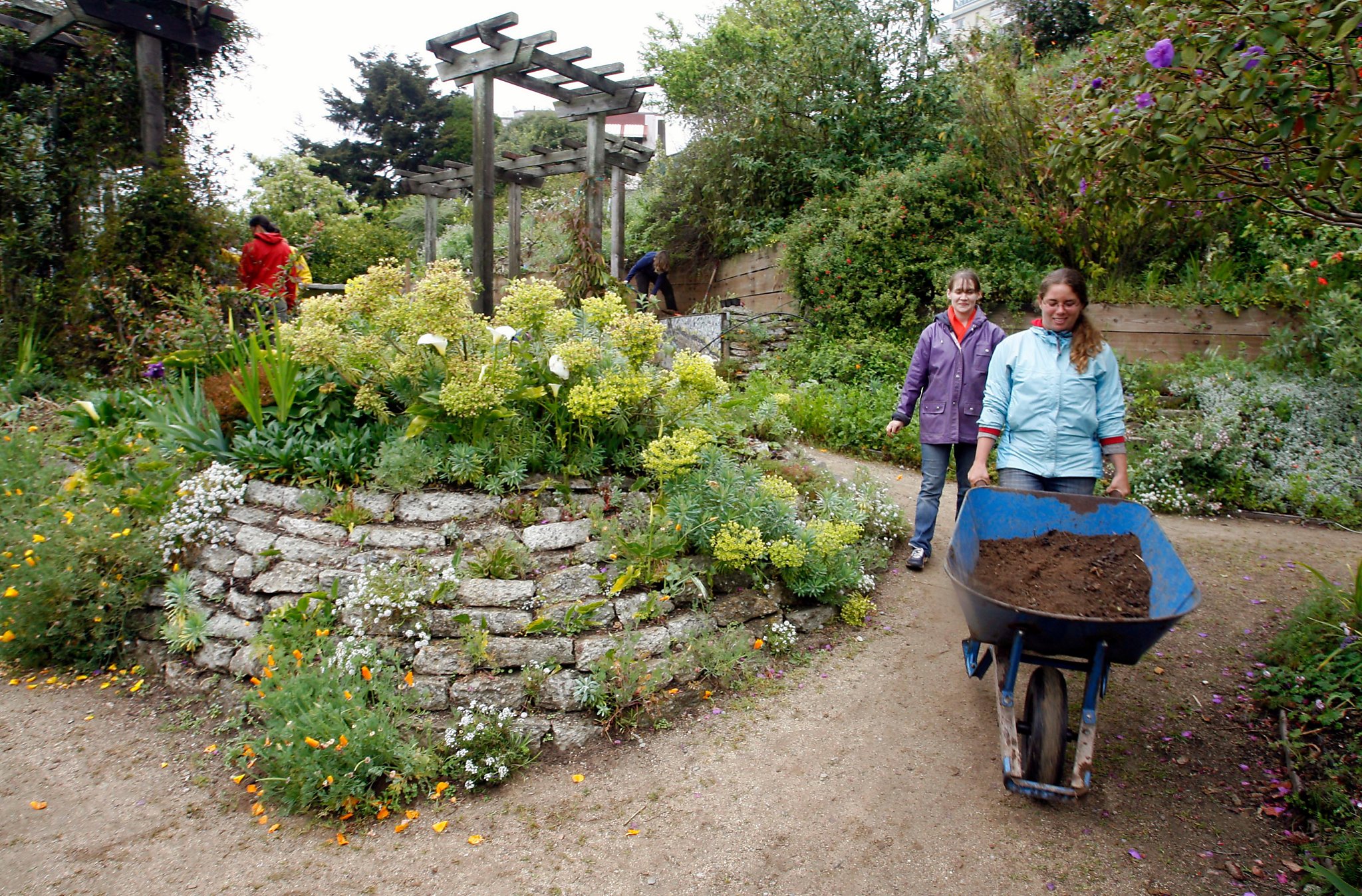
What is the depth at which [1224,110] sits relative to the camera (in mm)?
2705

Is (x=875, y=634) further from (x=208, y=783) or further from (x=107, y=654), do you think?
(x=107, y=654)

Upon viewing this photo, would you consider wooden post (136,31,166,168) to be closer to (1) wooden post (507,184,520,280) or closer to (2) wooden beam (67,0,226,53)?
(2) wooden beam (67,0,226,53)

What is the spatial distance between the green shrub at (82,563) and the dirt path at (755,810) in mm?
282

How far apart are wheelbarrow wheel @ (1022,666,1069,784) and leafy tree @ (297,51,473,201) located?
907 inches

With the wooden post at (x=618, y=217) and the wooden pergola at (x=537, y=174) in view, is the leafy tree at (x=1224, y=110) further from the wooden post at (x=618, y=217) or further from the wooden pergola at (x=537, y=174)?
the wooden post at (x=618, y=217)

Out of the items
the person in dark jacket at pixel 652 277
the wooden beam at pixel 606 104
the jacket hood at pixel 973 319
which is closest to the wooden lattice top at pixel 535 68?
the wooden beam at pixel 606 104

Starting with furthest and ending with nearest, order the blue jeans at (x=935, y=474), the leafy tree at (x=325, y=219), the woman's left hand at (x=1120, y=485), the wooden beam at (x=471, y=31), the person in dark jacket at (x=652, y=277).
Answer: the leafy tree at (x=325, y=219), the person in dark jacket at (x=652, y=277), the wooden beam at (x=471, y=31), the blue jeans at (x=935, y=474), the woman's left hand at (x=1120, y=485)

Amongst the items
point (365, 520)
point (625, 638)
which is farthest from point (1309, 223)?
point (365, 520)

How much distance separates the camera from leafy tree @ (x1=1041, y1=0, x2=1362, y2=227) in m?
2.29

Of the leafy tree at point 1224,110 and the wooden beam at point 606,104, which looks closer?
the leafy tree at point 1224,110

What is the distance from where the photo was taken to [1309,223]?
3.92m

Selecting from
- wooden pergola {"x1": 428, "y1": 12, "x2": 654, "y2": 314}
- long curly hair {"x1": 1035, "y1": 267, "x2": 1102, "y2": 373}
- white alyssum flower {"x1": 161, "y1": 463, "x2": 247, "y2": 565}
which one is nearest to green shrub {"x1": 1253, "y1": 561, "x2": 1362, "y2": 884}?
long curly hair {"x1": 1035, "y1": 267, "x2": 1102, "y2": 373}

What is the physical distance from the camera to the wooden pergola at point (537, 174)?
10469 millimetres

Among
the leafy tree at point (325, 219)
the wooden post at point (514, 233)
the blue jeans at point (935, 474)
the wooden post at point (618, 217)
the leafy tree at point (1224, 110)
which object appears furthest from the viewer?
the leafy tree at point (325, 219)
